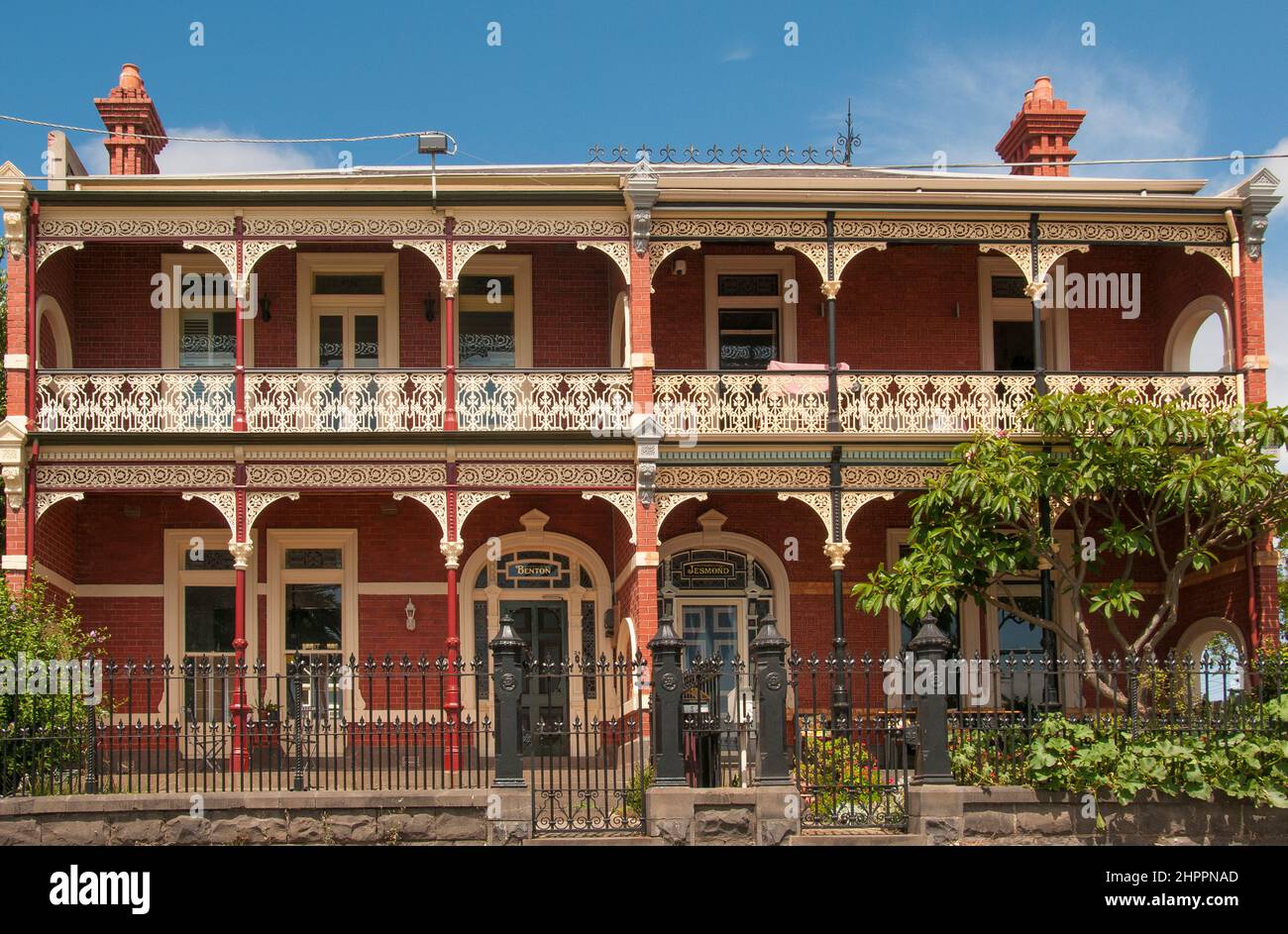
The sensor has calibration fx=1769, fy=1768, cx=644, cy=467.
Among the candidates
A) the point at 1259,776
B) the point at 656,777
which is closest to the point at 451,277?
the point at 656,777

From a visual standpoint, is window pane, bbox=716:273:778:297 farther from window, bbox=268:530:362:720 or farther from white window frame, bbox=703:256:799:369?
window, bbox=268:530:362:720

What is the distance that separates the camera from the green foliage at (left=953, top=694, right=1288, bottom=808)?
15.5 metres

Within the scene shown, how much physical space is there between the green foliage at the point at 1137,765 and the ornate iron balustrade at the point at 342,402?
898cm

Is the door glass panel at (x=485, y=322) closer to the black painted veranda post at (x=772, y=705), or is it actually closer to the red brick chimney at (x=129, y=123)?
the red brick chimney at (x=129, y=123)

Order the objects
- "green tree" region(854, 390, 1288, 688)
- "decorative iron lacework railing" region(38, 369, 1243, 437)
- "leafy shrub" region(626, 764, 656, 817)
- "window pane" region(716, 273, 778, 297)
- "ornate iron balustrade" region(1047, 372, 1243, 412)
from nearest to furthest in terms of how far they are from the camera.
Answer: "leafy shrub" region(626, 764, 656, 817) → "green tree" region(854, 390, 1288, 688) → "decorative iron lacework railing" region(38, 369, 1243, 437) → "ornate iron balustrade" region(1047, 372, 1243, 412) → "window pane" region(716, 273, 778, 297)

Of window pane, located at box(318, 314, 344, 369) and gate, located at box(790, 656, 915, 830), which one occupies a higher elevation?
window pane, located at box(318, 314, 344, 369)

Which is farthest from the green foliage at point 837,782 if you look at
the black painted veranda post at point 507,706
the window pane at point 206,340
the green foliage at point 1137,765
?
the window pane at point 206,340

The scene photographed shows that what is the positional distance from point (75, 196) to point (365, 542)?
5.72m

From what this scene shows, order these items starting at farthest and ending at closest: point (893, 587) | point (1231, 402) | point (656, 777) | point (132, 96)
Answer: point (132, 96) → point (1231, 402) → point (893, 587) → point (656, 777)

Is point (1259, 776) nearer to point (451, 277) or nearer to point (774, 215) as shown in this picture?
point (774, 215)

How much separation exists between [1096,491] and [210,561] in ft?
37.4

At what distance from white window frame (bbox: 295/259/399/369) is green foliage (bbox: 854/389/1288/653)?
24.1 ft

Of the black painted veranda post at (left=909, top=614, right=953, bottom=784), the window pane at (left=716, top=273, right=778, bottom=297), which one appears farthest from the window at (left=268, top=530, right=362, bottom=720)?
the black painted veranda post at (left=909, top=614, right=953, bottom=784)

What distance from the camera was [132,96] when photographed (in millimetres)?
25172
